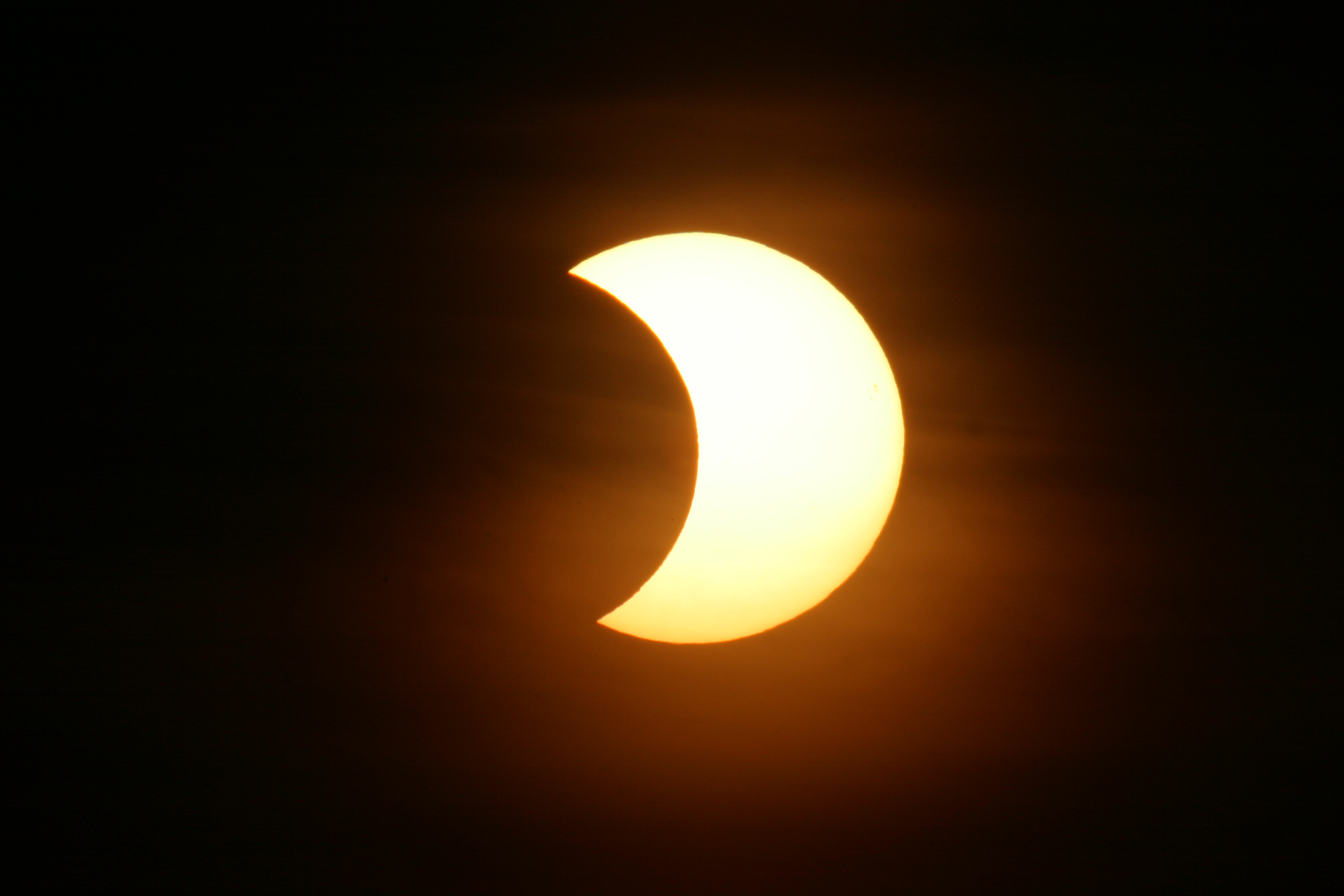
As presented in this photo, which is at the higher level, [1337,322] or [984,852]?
[1337,322]

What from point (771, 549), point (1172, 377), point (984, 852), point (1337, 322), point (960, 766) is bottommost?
point (984, 852)

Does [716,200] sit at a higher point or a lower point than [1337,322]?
lower

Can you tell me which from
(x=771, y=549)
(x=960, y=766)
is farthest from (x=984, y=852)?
(x=771, y=549)

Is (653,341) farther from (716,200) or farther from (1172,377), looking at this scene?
(1172,377)

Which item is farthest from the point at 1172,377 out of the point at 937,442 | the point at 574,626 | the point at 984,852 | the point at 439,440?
the point at 439,440

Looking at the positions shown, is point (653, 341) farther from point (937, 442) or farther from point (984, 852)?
point (984, 852)

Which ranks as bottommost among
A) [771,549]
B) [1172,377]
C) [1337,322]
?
[771,549]
